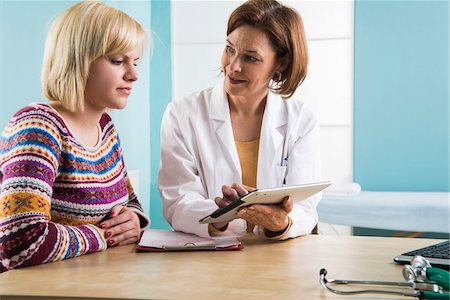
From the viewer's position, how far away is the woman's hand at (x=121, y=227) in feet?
5.62

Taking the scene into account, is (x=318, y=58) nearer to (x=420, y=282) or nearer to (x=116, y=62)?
(x=116, y=62)

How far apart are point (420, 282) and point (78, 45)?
40.6 inches

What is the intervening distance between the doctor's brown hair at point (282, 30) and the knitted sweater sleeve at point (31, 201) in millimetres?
858

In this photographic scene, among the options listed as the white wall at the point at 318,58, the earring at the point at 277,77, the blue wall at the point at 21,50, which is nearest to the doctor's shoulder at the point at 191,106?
the earring at the point at 277,77

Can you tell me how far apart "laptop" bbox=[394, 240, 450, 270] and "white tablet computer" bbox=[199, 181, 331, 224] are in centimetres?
29

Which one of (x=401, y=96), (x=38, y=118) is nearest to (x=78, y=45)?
(x=38, y=118)

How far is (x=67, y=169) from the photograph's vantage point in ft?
5.40

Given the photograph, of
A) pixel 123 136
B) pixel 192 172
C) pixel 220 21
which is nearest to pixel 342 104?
pixel 220 21

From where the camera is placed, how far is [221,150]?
2.17 meters

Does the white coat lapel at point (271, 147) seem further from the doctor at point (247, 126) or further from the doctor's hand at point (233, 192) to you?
the doctor's hand at point (233, 192)

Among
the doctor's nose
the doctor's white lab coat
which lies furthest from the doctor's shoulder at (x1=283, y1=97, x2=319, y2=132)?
the doctor's nose

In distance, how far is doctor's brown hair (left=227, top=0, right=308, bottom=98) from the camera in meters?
2.20

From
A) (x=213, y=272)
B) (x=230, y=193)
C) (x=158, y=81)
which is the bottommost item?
(x=213, y=272)

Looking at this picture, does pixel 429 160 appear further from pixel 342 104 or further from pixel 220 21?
pixel 220 21
